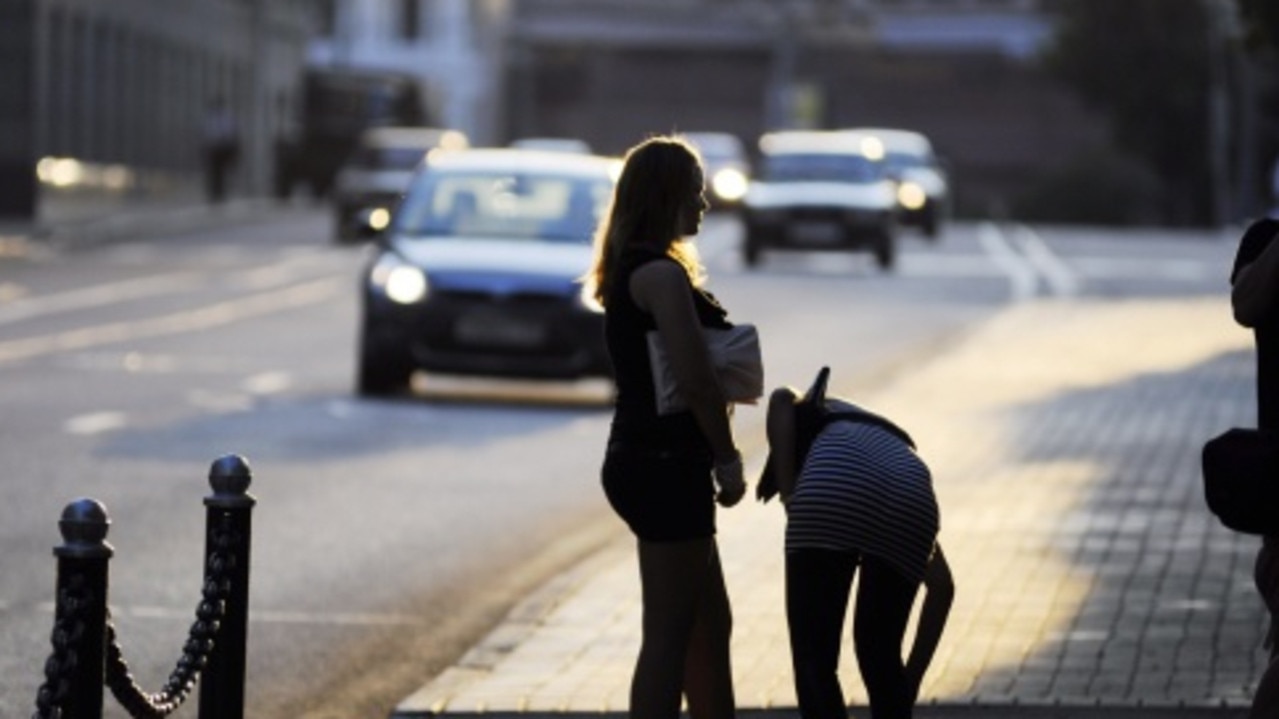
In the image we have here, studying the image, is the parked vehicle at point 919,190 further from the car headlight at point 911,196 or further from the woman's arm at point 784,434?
the woman's arm at point 784,434

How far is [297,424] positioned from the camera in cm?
2192

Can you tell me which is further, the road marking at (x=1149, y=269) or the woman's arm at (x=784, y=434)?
the road marking at (x=1149, y=269)

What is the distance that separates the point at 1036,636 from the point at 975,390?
1368 cm

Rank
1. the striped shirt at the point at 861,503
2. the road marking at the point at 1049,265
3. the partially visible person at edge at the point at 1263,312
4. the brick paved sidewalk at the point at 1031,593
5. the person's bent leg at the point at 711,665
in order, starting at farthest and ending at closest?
the road marking at the point at 1049,265, the brick paved sidewalk at the point at 1031,593, the person's bent leg at the point at 711,665, the striped shirt at the point at 861,503, the partially visible person at edge at the point at 1263,312

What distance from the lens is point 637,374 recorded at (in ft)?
27.4

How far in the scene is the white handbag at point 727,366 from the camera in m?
8.29

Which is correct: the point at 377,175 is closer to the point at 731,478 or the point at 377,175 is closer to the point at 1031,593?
the point at 1031,593

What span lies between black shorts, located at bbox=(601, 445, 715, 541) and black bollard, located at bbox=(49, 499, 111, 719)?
1.55 metres

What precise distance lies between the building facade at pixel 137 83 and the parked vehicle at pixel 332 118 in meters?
1.05

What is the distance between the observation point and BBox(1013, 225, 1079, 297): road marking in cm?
4306

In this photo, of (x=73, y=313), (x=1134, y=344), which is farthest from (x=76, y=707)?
(x=73, y=313)

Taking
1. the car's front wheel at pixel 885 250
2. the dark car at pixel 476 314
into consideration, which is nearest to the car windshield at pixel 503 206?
the dark car at pixel 476 314

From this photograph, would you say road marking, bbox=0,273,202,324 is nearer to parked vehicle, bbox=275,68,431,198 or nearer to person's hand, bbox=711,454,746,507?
person's hand, bbox=711,454,746,507

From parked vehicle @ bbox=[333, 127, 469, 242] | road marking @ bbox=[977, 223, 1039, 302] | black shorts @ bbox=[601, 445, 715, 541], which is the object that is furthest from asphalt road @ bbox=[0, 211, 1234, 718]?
parked vehicle @ bbox=[333, 127, 469, 242]
